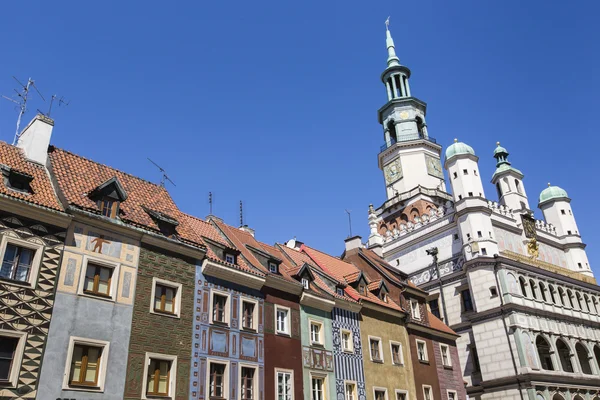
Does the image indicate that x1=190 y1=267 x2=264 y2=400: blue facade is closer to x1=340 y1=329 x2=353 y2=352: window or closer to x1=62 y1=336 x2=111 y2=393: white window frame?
x1=62 y1=336 x2=111 y2=393: white window frame

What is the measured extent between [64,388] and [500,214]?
41.4 metres

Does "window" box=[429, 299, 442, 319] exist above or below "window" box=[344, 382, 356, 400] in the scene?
above

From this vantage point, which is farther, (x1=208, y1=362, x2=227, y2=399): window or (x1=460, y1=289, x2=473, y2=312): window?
(x1=460, y1=289, x2=473, y2=312): window

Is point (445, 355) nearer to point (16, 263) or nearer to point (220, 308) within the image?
point (220, 308)

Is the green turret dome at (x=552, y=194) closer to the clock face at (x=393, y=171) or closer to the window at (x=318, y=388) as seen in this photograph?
the clock face at (x=393, y=171)

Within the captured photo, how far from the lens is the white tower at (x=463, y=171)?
4791cm

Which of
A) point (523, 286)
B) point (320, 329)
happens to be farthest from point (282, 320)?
point (523, 286)

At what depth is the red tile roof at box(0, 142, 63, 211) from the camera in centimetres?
1869

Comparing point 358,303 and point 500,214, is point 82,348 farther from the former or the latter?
point 500,214

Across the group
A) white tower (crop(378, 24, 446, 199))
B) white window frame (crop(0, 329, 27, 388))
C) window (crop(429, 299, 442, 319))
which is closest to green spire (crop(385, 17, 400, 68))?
white tower (crop(378, 24, 446, 199))

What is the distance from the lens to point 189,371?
69.4 feet

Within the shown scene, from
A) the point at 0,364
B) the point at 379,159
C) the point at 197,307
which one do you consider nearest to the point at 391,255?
the point at 379,159

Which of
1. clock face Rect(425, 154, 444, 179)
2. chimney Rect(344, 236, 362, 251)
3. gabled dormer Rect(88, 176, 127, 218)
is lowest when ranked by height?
gabled dormer Rect(88, 176, 127, 218)

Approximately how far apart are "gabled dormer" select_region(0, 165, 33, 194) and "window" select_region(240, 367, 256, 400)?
37.7 feet
